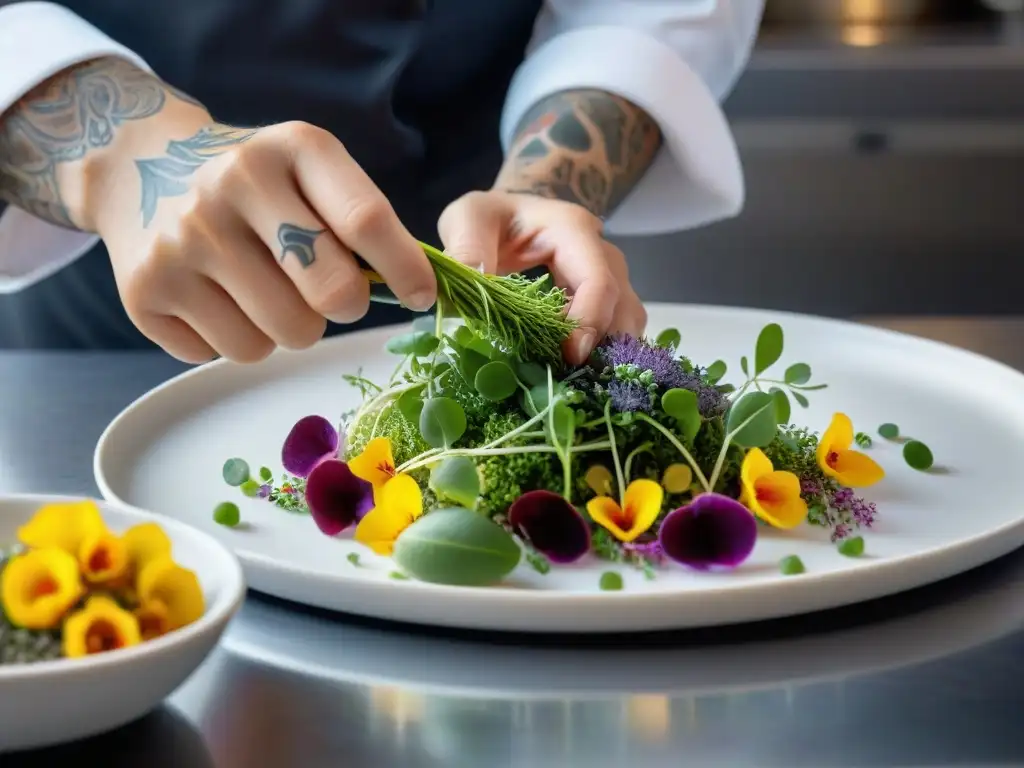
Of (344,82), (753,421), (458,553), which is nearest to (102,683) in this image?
(458,553)

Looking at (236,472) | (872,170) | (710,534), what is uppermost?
(710,534)

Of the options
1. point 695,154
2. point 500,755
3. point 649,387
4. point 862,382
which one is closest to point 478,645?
point 500,755

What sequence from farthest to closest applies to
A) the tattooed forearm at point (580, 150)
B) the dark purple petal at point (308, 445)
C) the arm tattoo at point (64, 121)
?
the tattooed forearm at point (580, 150), the arm tattoo at point (64, 121), the dark purple petal at point (308, 445)

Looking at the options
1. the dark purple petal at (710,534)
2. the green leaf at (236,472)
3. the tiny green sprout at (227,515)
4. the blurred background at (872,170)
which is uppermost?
the dark purple petal at (710,534)

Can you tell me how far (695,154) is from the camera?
1.28 metres

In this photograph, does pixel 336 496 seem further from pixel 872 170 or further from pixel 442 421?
pixel 872 170

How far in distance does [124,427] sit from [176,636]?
0.42 metres

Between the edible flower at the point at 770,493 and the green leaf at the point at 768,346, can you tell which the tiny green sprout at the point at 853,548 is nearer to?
the edible flower at the point at 770,493

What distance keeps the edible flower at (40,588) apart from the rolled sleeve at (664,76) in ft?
2.72

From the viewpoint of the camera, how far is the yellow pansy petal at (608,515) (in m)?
0.71

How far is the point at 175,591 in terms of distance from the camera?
1.73ft

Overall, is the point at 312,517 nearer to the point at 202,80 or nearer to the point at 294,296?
the point at 294,296

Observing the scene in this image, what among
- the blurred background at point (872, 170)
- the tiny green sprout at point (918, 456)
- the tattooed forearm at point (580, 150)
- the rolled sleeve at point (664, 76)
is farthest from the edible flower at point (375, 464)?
the blurred background at point (872, 170)

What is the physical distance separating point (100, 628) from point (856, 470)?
0.48m
